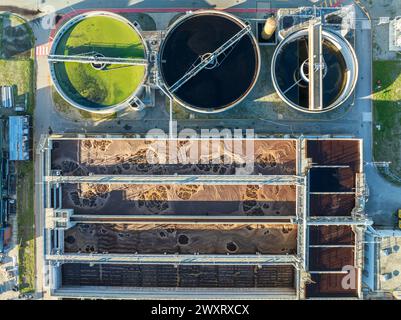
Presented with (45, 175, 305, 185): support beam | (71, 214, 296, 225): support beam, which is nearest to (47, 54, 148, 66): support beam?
(45, 175, 305, 185): support beam

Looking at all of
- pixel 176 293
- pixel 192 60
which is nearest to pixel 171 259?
pixel 176 293

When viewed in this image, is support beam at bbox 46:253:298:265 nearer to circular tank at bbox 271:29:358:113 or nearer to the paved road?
the paved road

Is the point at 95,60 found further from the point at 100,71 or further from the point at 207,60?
the point at 207,60

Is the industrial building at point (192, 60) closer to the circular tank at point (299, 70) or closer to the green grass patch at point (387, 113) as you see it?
the circular tank at point (299, 70)

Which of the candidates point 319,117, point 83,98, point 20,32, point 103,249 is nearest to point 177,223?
point 103,249

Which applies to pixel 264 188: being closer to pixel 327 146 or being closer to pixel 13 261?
pixel 327 146


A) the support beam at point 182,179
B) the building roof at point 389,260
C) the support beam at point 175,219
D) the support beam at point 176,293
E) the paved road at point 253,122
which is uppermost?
the paved road at point 253,122

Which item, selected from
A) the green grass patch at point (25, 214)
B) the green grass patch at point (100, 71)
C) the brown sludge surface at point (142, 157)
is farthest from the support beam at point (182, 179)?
the green grass patch at point (100, 71)
